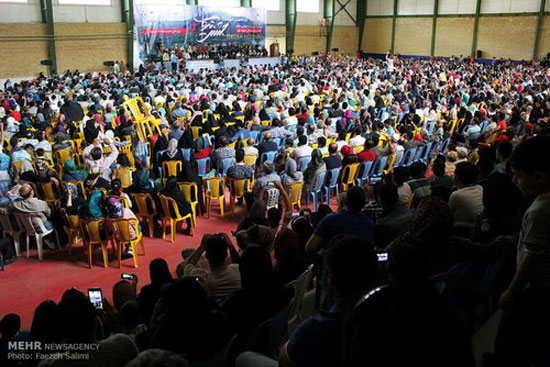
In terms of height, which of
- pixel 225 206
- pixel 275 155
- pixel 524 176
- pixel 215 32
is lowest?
pixel 225 206

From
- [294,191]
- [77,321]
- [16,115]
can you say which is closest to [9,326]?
[77,321]

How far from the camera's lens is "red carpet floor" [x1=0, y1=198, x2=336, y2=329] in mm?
5606

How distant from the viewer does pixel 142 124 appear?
42.2 ft

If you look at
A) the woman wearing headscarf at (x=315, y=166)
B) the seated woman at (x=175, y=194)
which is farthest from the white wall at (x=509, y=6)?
the seated woman at (x=175, y=194)

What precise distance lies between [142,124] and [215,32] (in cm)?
2045

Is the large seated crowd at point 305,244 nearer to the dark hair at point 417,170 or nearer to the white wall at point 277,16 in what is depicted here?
the dark hair at point 417,170

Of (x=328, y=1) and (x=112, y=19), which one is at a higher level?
(x=328, y=1)

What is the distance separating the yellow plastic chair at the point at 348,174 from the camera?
8341 mm

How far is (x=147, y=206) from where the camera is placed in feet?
23.9

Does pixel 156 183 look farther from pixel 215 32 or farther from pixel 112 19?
pixel 215 32

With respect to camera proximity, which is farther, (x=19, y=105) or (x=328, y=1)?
(x=328, y=1)

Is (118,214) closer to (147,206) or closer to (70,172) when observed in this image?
(147,206)

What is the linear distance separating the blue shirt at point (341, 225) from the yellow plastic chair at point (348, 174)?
4.53 m

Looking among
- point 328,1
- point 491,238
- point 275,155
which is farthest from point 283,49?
point 491,238
